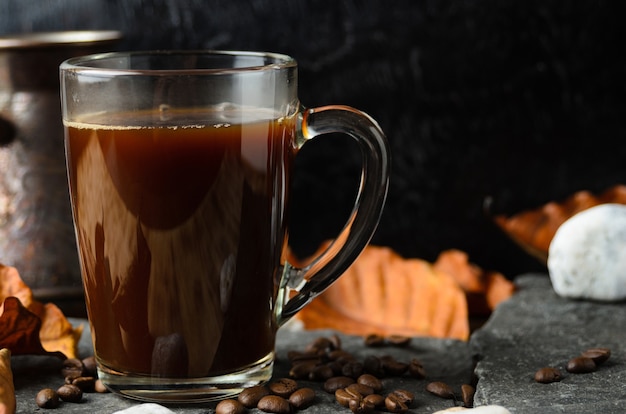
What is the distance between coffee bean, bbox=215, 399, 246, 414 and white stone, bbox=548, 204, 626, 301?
70cm

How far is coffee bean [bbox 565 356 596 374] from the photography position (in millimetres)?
1229

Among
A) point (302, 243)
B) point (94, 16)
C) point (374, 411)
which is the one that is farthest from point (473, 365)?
point (94, 16)

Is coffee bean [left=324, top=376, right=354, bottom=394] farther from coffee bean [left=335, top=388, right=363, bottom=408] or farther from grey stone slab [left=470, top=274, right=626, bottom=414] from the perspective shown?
grey stone slab [left=470, top=274, right=626, bottom=414]

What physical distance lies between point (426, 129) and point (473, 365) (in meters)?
0.74

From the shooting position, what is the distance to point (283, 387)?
3.83ft

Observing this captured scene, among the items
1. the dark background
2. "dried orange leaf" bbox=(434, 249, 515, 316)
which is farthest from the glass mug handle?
the dark background

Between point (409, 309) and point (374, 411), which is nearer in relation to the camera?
point (374, 411)

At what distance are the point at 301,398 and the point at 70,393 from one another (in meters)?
0.28

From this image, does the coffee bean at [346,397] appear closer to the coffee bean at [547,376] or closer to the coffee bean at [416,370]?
the coffee bean at [416,370]

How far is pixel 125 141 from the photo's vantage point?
3.47ft

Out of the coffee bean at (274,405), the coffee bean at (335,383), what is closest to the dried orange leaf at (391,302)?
the coffee bean at (335,383)

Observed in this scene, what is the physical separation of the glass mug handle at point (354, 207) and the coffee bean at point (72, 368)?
0.91 feet

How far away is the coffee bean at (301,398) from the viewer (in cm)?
113

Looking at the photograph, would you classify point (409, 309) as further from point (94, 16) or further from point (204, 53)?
point (94, 16)
